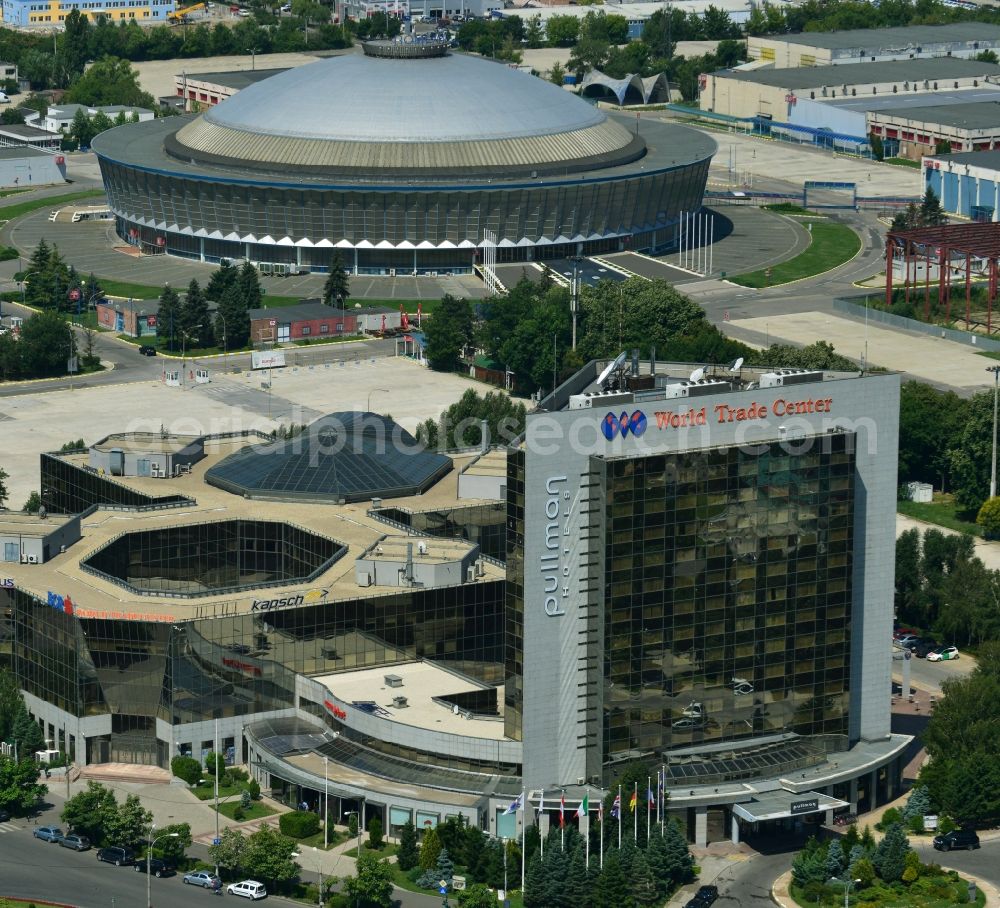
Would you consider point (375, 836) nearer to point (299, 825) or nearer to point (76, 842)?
point (299, 825)

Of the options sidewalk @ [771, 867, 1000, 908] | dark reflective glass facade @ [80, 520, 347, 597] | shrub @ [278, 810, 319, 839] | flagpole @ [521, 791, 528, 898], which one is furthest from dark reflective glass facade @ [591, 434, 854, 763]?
dark reflective glass facade @ [80, 520, 347, 597]

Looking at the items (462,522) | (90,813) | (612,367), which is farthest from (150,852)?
(462,522)

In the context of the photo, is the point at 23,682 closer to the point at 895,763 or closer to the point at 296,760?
the point at 296,760

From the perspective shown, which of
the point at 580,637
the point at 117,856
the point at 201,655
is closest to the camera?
the point at 117,856

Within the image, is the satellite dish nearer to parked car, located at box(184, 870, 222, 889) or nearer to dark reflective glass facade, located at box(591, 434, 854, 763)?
dark reflective glass facade, located at box(591, 434, 854, 763)

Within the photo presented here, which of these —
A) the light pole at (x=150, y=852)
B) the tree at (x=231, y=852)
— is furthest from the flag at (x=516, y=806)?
the light pole at (x=150, y=852)

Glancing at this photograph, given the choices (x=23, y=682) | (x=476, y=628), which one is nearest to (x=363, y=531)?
(x=476, y=628)
